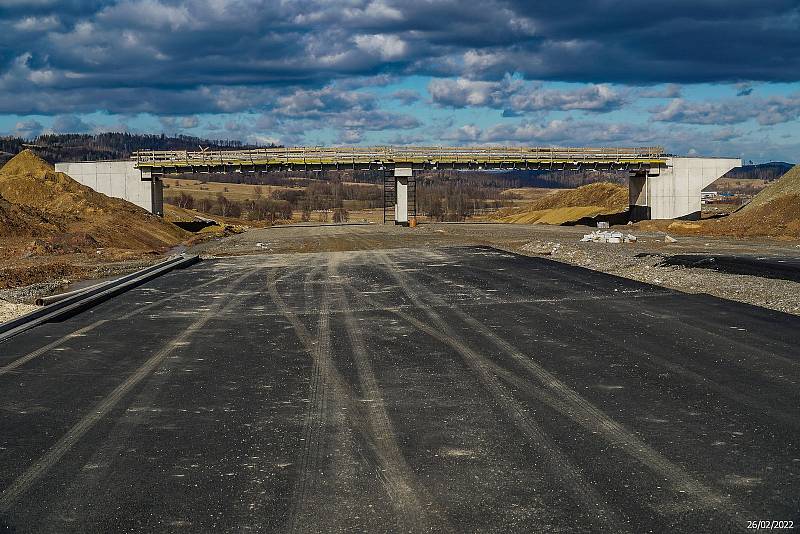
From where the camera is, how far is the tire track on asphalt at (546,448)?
227 inches

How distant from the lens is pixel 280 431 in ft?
26.5

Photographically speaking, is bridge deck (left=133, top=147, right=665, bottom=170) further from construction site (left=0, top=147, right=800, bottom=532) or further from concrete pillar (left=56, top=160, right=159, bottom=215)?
construction site (left=0, top=147, right=800, bottom=532)

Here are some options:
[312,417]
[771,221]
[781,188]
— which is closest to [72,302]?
[312,417]

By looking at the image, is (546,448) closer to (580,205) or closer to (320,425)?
(320,425)

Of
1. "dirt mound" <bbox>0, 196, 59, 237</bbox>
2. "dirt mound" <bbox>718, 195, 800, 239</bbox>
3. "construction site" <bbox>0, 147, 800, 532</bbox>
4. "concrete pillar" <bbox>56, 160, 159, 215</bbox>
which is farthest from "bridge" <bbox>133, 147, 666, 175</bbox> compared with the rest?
"construction site" <bbox>0, 147, 800, 532</bbox>

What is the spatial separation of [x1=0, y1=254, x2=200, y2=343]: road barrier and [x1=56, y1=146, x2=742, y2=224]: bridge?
42606mm

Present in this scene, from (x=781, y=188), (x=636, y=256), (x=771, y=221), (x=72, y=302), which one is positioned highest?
(x=781, y=188)

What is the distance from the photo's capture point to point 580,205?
3957 inches

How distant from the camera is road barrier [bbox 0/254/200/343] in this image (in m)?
14.8

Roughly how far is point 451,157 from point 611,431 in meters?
64.2

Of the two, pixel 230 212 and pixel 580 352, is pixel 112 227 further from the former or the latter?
pixel 230 212

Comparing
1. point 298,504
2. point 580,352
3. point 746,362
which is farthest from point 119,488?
point 746,362

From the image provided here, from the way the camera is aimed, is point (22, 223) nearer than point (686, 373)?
No

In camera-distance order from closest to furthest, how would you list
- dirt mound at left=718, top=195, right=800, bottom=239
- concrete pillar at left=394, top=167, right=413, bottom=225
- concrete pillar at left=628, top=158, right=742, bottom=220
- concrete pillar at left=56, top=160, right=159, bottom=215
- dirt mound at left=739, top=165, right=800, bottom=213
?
dirt mound at left=718, top=195, right=800, bottom=239 → concrete pillar at left=56, top=160, right=159, bottom=215 → dirt mound at left=739, top=165, right=800, bottom=213 → concrete pillar at left=628, top=158, right=742, bottom=220 → concrete pillar at left=394, top=167, right=413, bottom=225
